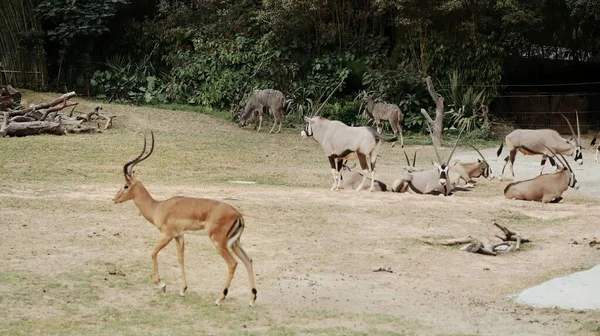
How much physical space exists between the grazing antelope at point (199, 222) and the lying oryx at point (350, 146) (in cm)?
688

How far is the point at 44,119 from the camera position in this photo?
19.7 metres

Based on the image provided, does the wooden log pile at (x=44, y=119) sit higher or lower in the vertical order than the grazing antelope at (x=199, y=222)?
lower

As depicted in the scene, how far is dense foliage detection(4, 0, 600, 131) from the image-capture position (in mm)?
24625

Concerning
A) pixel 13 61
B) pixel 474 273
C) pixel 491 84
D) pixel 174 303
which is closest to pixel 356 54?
pixel 491 84

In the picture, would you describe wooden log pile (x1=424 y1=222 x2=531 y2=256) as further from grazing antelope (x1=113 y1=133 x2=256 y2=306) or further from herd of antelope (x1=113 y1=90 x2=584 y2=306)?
grazing antelope (x1=113 y1=133 x2=256 y2=306)

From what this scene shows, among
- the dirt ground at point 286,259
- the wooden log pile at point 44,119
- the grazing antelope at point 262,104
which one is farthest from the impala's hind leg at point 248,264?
the grazing antelope at point 262,104

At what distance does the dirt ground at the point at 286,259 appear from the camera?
7391 mm

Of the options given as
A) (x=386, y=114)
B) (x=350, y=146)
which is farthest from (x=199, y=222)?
(x=386, y=114)

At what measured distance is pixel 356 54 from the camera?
26.3 meters

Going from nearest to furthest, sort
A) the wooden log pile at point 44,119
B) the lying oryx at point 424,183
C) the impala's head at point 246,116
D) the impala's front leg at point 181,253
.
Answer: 1. the impala's front leg at point 181,253
2. the lying oryx at point 424,183
3. the wooden log pile at point 44,119
4. the impala's head at point 246,116

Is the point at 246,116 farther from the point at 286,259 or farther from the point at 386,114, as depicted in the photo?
the point at 286,259

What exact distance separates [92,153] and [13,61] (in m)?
10.8

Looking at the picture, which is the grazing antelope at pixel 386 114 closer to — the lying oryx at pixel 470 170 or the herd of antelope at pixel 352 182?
the herd of antelope at pixel 352 182

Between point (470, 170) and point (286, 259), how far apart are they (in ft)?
26.1
